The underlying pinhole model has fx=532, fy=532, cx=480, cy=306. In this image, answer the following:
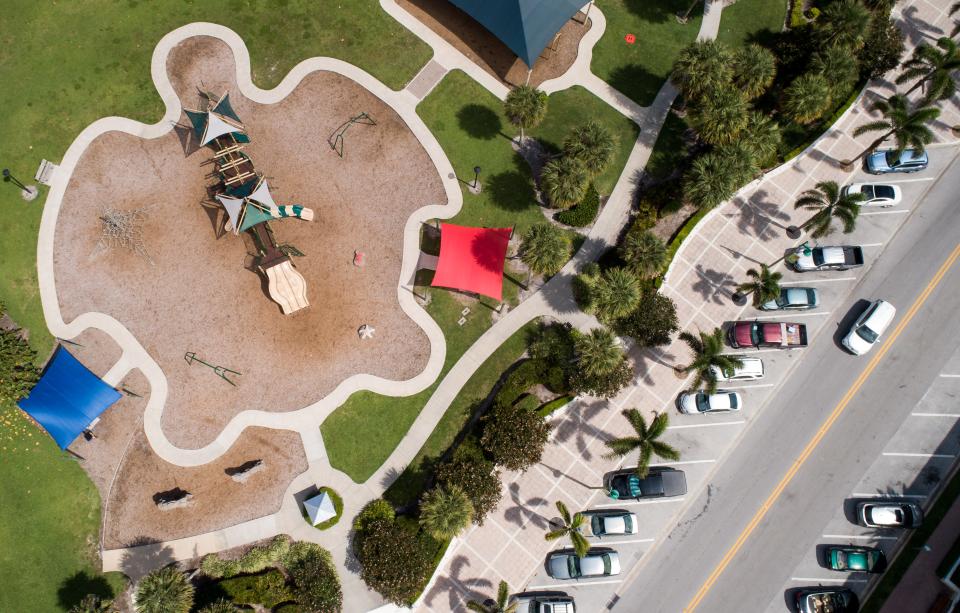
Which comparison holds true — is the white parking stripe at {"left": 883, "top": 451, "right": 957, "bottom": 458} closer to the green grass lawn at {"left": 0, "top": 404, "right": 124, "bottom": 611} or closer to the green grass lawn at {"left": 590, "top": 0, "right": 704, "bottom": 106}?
the green grass lawn at {"left": 590, "top": 0, "right": 704, "bottom": 106}

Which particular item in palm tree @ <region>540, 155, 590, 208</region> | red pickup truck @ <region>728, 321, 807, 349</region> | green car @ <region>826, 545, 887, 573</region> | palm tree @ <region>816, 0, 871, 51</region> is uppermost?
palm tree @ <region>816, 0, 871, 51</region>

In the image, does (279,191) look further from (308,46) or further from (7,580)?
(7,580)

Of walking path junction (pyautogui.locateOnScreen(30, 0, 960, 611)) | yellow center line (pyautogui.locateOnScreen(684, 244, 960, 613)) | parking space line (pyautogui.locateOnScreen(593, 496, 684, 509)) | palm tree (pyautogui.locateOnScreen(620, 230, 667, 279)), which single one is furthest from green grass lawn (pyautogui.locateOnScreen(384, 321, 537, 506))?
yellow center line (pyautogui.locateOnScreen(684, 244, 960, 613))

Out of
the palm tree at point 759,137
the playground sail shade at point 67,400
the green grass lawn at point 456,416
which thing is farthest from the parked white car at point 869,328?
the playground sail shade at point 67,400

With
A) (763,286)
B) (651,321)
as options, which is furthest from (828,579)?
(651,321)

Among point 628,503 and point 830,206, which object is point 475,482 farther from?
point 830,206

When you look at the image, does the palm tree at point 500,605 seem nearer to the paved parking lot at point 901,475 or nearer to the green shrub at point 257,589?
the green shrub at point 257,589

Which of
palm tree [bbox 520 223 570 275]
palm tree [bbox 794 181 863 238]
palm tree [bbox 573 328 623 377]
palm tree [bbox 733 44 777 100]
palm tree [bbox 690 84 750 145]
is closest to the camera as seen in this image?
palm tree [bbox 573 328 623 377]

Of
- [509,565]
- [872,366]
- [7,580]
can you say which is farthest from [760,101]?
[7,580]
